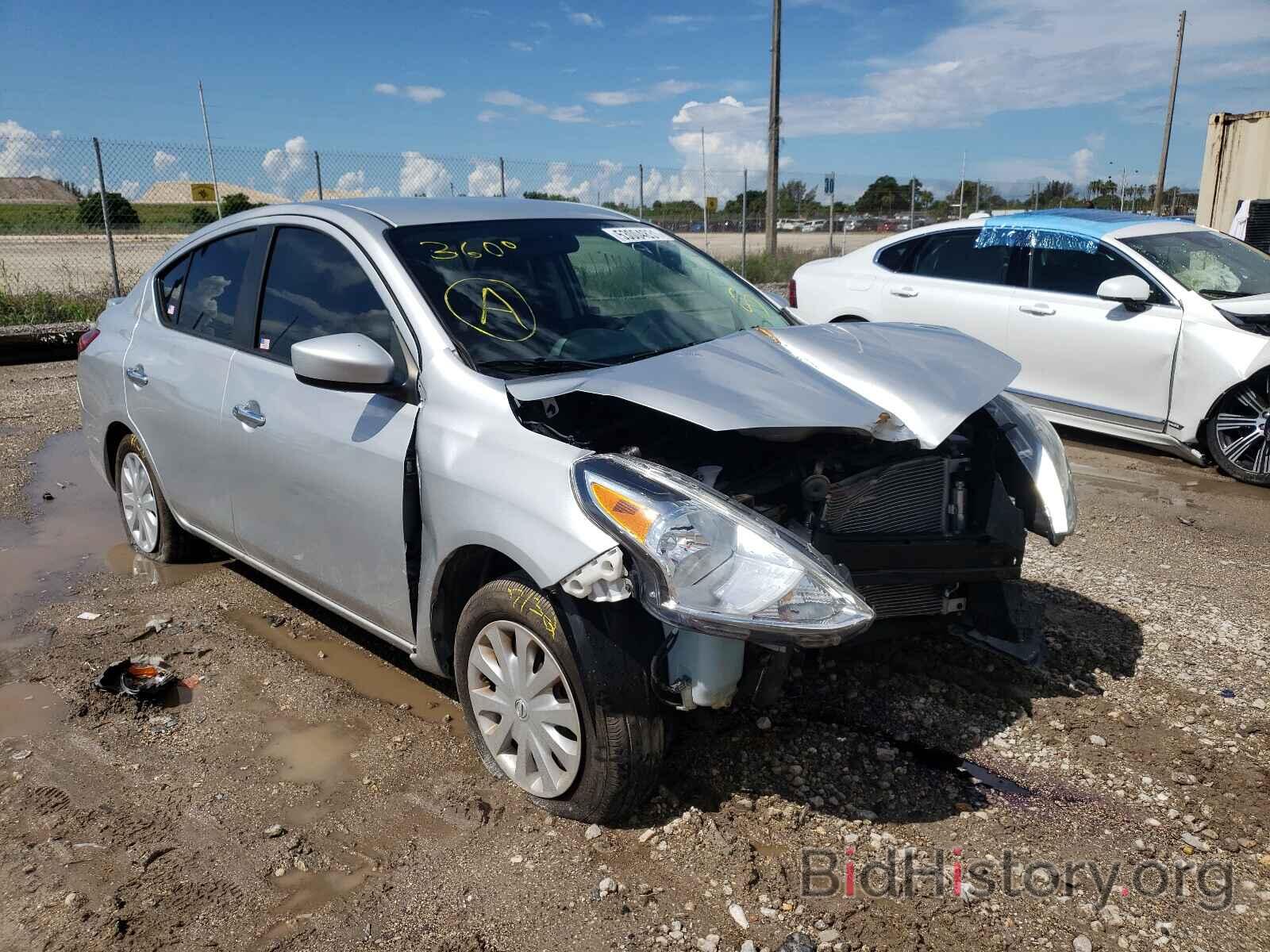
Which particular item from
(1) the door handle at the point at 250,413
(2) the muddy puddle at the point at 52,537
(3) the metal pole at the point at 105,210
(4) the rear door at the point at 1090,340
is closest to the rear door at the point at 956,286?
(4) the rear door at the point at 1090,340

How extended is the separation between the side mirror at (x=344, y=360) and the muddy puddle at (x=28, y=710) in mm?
1747

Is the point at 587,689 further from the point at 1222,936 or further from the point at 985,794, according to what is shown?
the point at 1222,936

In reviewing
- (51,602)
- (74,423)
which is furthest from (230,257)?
(74,423)

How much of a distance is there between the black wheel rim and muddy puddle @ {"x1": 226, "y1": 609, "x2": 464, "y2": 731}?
17.4 feet

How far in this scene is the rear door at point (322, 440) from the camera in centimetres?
310

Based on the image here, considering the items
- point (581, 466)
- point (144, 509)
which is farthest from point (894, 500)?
point (144, 509)

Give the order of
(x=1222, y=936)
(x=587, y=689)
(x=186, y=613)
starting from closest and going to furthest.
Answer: (x=1222, y=936)
(x=587, y=689)
(x=186, y=613)

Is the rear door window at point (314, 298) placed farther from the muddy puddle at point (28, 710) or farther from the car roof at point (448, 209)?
the muddy puddle at point (28, 710)

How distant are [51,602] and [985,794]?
165 inches

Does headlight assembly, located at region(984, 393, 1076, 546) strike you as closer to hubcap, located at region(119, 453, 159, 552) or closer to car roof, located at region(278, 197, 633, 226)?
car roof, located at region(278, 197, 633, 226)

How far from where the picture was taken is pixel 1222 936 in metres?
2.33

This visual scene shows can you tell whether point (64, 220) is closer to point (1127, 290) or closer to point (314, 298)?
point (314, 298)

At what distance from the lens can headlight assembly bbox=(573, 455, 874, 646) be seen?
2330mm

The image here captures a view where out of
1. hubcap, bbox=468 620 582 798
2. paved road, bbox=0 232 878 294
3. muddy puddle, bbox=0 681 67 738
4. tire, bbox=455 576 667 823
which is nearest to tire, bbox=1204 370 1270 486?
tire, bbox=455 576 667 823
